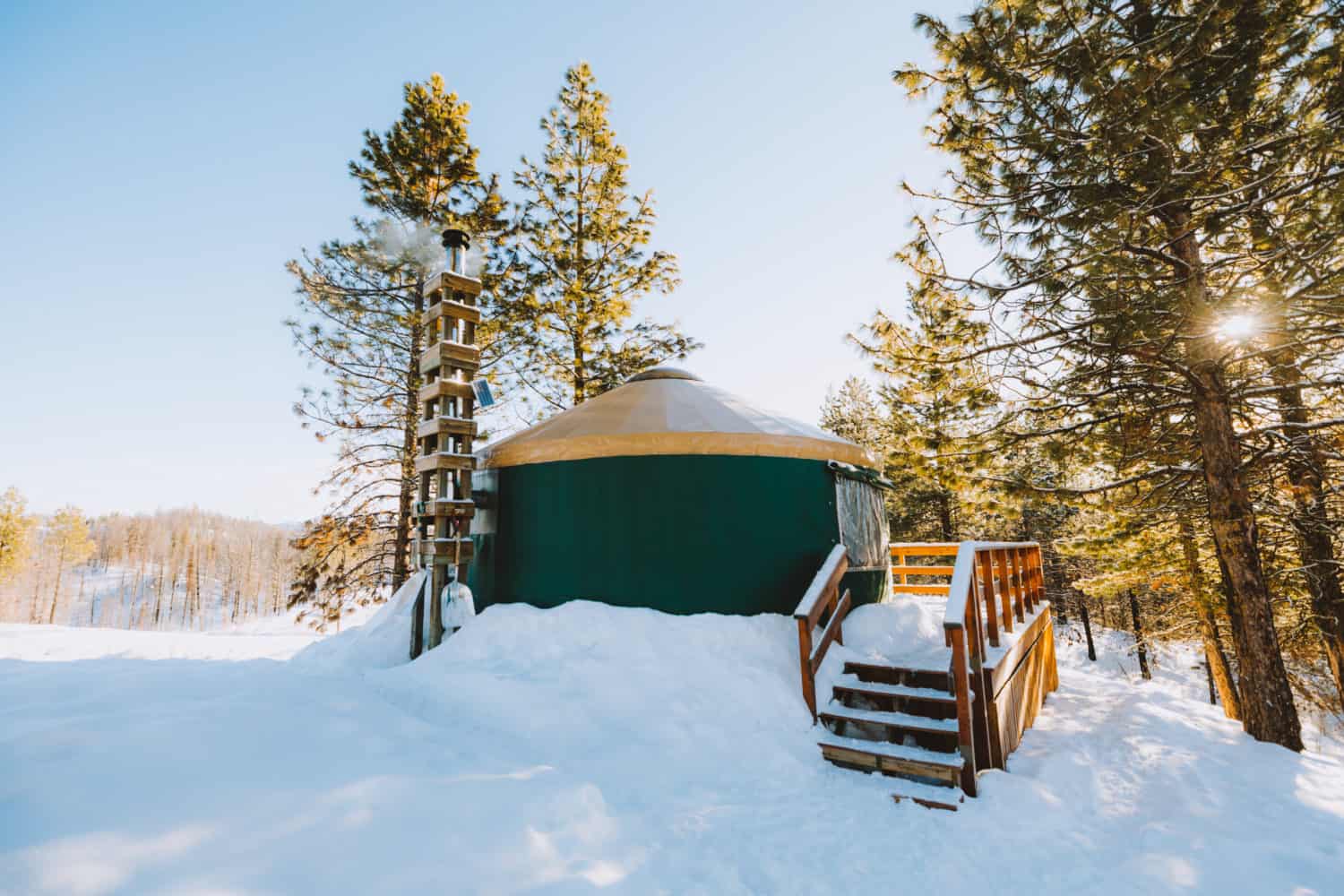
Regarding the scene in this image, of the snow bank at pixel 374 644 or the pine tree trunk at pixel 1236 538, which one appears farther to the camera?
the snow bank at pixel 374 644

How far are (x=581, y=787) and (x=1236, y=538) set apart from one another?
5.62 m

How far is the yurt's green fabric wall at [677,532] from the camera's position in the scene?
5.09m

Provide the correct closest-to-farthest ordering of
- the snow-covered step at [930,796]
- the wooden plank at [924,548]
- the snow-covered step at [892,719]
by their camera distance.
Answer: the snow-covered step at [930,796] < the snow-covered step at [892,719] < the wooden plank at [924,548]

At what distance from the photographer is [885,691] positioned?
386 centimetres

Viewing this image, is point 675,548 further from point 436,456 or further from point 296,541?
point 296,541

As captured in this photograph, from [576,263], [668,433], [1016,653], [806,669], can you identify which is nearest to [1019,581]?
[1016,653]

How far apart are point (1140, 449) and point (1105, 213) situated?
3.00 meters

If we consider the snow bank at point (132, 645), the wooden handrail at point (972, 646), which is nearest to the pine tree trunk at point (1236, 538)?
the wooden handrail at point (972, 646)

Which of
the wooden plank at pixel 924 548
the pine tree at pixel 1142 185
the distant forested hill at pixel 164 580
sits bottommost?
→ the distant forested hill at pixel 164 580

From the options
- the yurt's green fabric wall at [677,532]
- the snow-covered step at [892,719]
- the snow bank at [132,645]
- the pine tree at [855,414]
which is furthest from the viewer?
the pine tree at [855,414]

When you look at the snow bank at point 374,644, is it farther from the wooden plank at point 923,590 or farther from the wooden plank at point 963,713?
the wooden plank at point 923,590

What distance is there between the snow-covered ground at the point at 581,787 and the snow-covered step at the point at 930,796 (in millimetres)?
92

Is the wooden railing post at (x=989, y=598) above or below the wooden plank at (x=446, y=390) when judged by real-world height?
below

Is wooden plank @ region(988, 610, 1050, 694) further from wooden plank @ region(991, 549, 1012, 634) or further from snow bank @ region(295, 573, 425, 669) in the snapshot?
snow bank @ region(295, 573, 425, 669)
